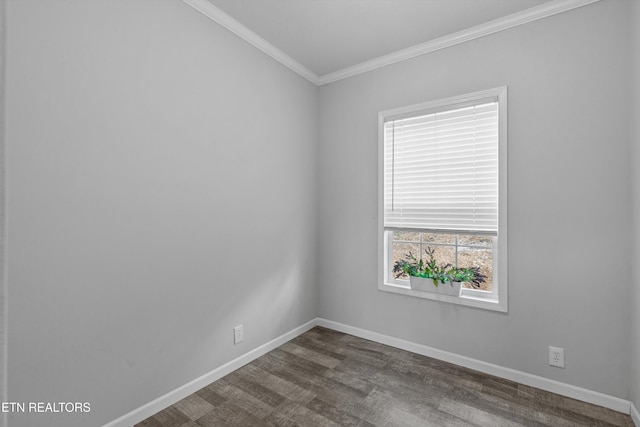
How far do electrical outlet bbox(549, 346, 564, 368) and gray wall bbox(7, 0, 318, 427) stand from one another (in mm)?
2124

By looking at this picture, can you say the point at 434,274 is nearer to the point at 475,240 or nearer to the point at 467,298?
the point at 467,298

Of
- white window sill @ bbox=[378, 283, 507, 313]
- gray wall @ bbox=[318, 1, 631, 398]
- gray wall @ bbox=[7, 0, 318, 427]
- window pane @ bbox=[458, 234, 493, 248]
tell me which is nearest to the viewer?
gray wall @ bbox=[7, 0, 318, 427]

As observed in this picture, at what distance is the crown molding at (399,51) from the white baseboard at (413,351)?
2.53m

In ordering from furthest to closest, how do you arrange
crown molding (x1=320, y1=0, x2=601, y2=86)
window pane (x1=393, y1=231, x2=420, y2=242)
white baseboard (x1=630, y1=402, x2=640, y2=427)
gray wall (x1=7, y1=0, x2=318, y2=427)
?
window pane (x1=393, y1=231, x2=420, y2=242)
crown molding (x1=320, y1=0, x2=601, y2=86)
white baseboard (x1=630, y1=402, x2=640, y2=427)
gray wall (x1=7, y1=0, x2=318, y2=427)

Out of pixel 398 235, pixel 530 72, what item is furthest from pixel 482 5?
pixel 398 235

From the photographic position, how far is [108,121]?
1.71m

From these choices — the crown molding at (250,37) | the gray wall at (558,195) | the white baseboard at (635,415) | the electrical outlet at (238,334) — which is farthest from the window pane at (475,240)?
the crown molding at (250,37)

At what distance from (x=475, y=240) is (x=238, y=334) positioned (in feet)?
6.72

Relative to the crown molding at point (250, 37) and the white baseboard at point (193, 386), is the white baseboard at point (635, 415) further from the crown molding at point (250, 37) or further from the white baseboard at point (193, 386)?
the crown molding at point (250, 37)

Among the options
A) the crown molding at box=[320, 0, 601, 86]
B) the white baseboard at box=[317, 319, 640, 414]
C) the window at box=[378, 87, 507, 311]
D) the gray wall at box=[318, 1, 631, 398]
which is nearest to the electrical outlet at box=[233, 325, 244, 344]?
the white baseboard at box=[317, 319, 640, 414]

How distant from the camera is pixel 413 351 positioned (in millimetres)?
2732

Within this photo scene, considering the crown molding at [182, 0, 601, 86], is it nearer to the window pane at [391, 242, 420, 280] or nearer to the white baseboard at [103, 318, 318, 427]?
the window pane at [391, 242, 420, 280]

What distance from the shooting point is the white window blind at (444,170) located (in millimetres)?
2422

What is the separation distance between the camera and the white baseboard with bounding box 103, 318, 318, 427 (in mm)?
1802
